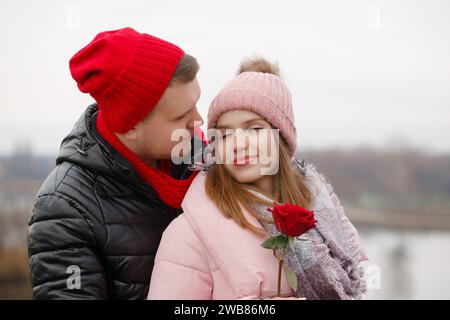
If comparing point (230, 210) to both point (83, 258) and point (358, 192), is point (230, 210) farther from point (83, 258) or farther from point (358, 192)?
point (358, 192)

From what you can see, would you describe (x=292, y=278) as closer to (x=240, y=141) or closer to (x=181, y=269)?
(x=181, y=269)

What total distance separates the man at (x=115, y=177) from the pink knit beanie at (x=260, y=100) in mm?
119

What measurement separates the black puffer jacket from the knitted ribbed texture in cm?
40

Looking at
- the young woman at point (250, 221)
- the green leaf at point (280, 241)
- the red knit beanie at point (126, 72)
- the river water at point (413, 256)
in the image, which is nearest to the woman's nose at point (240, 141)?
the young woman at point (250, 221)

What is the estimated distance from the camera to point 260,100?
1759 mm

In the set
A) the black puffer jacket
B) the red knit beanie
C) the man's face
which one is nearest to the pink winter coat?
the black puffer jacket

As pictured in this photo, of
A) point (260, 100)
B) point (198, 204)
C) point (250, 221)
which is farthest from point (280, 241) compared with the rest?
point (260, 100)

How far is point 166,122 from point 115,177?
0.90 feet

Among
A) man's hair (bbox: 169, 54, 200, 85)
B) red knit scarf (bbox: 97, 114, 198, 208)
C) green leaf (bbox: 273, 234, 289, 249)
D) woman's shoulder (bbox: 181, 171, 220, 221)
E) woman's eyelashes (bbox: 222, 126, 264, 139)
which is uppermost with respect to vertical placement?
man's hair (bbox: 169, 54, 200, 85)

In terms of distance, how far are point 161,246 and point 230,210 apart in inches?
10.4

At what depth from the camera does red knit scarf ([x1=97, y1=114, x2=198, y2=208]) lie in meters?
1.86

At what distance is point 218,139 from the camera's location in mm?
1801

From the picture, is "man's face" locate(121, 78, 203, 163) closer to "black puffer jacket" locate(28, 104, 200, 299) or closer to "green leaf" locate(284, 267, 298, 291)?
"black puffer jacket" locate(28, 104, 200, 299)
